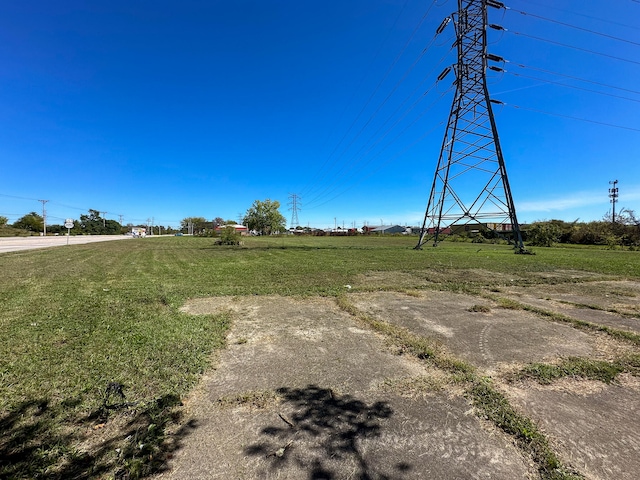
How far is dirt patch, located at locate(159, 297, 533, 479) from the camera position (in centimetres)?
175

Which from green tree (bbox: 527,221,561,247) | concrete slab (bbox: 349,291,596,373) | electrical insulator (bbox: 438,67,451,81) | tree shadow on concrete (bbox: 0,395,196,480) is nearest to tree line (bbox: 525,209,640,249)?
green tree (bbox: 527,221,561,247)

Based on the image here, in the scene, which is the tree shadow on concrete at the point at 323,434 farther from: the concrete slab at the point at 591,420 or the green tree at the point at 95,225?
the green tree at the point at 95,225

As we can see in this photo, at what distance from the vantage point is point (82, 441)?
6.33ft

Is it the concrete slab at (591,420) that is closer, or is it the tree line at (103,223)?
the concrete slab at (591,420)

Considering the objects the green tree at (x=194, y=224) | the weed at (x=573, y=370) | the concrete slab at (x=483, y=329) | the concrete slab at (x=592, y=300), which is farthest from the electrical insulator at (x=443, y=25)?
the green tree at (x=194, y=224)

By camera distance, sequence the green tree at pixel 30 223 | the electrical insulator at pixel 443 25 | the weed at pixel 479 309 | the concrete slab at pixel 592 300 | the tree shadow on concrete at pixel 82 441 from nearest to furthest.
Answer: the tree shadow on concrete at pixel 82 441, the concrete slab at pixel 592 300, the weed at pixel 479 309, the electrical insulator at pixel 443 25, the green tree at pixel 30 223

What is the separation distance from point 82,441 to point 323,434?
1679 millimetres

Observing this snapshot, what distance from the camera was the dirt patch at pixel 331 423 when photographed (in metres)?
1.75

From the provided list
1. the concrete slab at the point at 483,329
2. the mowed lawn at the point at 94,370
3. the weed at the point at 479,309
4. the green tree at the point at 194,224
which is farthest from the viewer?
the green tree at the point at 194,224

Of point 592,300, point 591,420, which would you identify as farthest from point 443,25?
point 591,420

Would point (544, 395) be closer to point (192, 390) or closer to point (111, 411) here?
point (192, 390)

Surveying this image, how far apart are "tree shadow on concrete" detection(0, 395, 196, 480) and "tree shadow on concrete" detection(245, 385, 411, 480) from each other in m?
0.68

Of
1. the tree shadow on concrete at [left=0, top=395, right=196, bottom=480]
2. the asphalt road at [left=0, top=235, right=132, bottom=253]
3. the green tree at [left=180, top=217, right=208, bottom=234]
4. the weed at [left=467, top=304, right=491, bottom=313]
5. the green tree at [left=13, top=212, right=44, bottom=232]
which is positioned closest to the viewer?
the tree shadow on concrete at [left=0, top=395, right=196, bottom=480]

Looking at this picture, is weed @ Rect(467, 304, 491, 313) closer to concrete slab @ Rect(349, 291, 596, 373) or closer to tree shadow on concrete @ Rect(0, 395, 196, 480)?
concrete slab @ Rect(349, 291, 596, 373)
